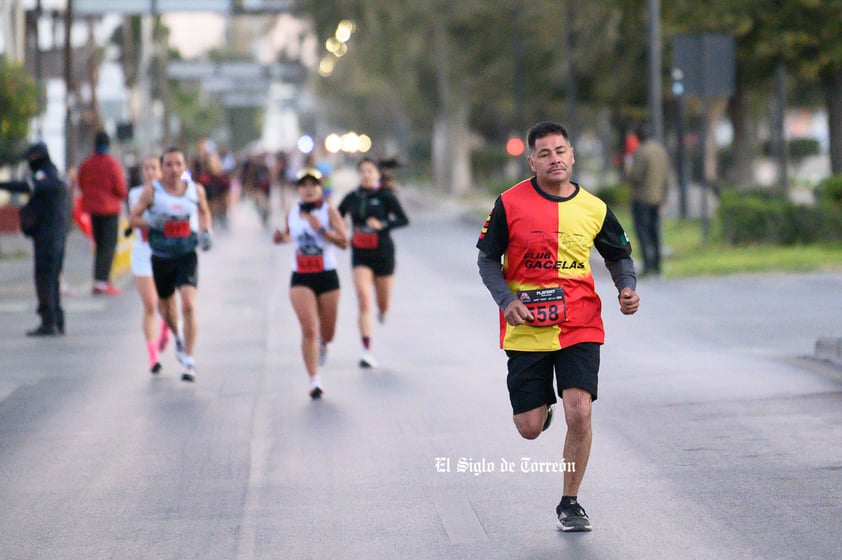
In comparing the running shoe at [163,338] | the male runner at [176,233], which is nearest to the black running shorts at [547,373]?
the male runner at [176,233]

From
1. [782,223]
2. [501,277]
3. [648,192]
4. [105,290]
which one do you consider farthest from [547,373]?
[782,223]

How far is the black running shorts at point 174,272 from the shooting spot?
13.1 meters

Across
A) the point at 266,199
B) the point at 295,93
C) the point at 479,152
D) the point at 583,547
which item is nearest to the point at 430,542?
the point at 583,547

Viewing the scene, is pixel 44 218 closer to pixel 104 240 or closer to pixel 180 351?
pixel 180 351

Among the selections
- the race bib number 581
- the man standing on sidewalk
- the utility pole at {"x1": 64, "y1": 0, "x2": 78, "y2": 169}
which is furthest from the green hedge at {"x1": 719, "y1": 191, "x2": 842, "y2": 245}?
the race bib number 581

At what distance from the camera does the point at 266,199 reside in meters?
41.2

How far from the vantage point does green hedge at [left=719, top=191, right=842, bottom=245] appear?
81.0ft

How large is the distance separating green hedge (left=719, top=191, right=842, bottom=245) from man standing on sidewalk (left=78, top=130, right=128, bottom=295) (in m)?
9.05

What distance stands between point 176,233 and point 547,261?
630 cm

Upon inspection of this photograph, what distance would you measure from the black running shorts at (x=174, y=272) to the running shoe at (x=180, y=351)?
15.6 inches

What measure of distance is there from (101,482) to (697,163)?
54872 millimetres

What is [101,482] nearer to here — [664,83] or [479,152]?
[664,83]

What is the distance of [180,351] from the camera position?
13258 mm

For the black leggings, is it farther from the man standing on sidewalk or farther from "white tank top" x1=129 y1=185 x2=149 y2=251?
"white tank top" x1=129 y1=185 x2=149 y2=251
